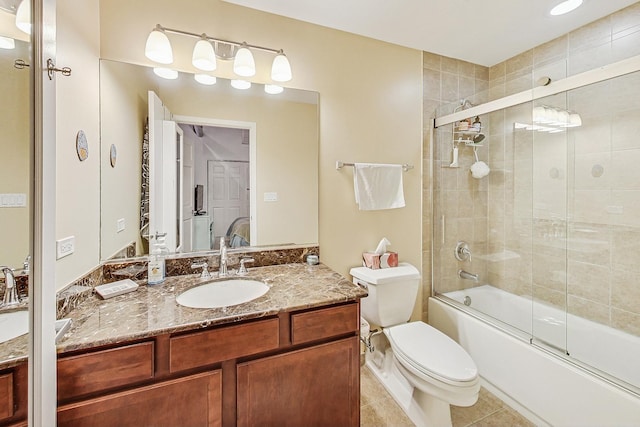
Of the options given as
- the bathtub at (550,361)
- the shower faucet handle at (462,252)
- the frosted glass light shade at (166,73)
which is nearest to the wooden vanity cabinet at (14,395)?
the frosted glass light shade at (166,73)

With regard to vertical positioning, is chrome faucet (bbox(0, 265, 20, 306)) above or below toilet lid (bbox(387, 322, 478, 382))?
above

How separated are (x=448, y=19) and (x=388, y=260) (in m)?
1.63

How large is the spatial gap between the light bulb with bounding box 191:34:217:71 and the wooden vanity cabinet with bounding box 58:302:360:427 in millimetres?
1344

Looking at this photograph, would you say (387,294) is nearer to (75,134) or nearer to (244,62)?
(244,62)

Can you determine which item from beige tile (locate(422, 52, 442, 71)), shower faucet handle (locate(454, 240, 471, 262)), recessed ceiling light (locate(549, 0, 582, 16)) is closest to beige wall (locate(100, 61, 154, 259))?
beige tile (locate(422, 52, 442, 71))

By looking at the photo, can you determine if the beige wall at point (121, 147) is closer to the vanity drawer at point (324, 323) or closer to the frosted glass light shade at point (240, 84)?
the frosted glass light shade at point (240, 84)

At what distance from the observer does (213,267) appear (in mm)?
1556

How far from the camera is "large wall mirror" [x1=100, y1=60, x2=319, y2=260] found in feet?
4.57

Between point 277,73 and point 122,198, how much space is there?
1.11 metres

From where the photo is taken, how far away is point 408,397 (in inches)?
63.0

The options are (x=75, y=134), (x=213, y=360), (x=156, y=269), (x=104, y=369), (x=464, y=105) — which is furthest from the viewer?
(x=464, y=105)

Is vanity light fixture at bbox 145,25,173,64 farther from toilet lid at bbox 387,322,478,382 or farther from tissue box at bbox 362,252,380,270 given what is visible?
toilet lid at bbox 387,322,478,382

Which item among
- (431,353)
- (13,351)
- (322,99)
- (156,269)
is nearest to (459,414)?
(431,353)

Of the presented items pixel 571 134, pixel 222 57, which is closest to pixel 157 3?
pixel 222 57
